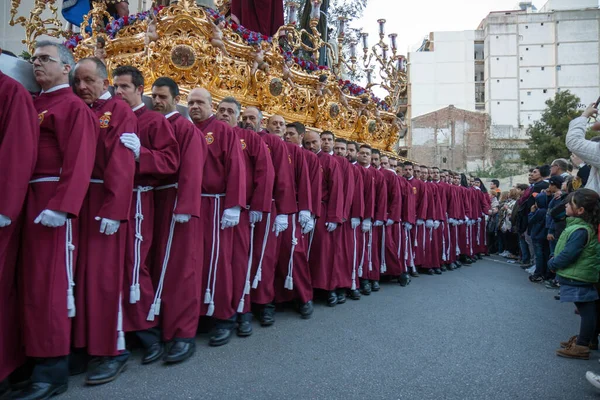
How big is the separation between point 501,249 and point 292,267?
10655 millimetres

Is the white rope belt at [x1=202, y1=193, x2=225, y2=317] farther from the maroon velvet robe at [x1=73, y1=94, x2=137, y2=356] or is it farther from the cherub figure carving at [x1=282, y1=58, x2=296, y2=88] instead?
the cherub figure carving at [x1=282, y1=58, x2=296, y2=88]

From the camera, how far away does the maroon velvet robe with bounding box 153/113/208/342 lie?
3.34 m

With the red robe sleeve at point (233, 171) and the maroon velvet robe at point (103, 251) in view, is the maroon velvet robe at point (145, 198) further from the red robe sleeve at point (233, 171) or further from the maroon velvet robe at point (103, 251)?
the red robe sleeve at point (233, 171)

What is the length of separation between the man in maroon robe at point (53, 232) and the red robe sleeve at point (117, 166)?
130mm

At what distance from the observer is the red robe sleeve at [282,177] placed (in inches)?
174

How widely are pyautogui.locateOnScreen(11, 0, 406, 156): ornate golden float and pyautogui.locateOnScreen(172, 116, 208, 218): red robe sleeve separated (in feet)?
12.7

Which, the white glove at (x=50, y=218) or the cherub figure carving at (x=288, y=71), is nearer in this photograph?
the white glove at (x=50, y=218)

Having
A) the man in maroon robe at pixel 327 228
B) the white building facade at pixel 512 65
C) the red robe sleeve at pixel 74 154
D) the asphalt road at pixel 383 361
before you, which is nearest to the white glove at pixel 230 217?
A: the asphalt road at pixel 383 361

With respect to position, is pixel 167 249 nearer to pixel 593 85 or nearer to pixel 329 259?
pixel 329 259

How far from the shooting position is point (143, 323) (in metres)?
3.27

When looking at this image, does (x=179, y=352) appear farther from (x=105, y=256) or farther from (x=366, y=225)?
(x=366, y=225)

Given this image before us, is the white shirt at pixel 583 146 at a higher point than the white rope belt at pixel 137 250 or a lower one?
Result: higher

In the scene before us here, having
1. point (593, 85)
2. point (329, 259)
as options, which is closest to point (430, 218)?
point (329, 259)

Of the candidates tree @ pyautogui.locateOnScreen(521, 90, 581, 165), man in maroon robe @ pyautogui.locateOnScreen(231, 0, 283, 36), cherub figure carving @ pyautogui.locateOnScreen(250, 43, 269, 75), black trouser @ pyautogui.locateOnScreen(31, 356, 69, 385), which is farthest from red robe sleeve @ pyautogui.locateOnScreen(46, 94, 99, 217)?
tree @ pyautogui.locateOnScreen(521, 90, 581, 165)
